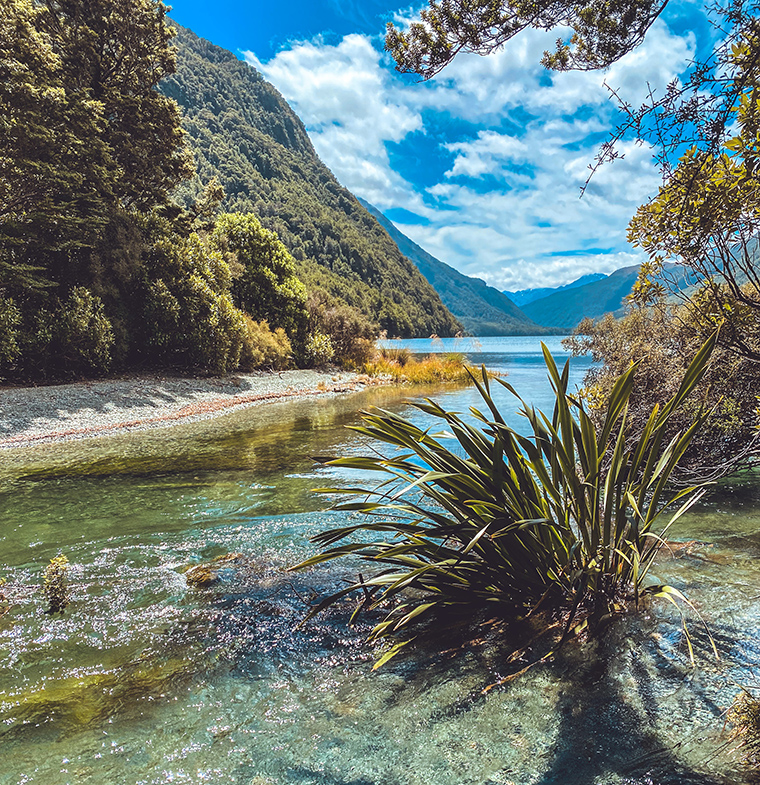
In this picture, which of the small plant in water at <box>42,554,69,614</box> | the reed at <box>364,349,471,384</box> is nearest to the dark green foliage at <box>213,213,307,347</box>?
Answer: the reed at <box>364,349,471,384</box>

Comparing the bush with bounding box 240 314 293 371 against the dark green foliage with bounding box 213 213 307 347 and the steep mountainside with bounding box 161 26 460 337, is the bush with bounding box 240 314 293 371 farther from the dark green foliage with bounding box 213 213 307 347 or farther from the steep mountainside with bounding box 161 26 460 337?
the steep mountainside with bounding box 161 26 460 337

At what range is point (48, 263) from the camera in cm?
1603

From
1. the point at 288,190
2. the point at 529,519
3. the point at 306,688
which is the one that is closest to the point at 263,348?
the point at 306,688

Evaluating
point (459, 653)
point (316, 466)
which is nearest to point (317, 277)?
point (316, 466)

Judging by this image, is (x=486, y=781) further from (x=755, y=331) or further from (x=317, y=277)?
(x=317, y=277)

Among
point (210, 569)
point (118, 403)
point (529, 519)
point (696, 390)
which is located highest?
point (696, 390)

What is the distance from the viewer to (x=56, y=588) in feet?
10.7

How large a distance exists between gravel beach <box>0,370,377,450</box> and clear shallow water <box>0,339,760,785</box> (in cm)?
794

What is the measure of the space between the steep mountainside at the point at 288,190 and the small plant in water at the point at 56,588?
8696cm

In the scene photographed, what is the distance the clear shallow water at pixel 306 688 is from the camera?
1.84m

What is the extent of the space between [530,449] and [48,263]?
19024 millimetres

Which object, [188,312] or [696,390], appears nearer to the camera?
[696,390]

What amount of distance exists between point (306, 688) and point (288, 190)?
141 metres

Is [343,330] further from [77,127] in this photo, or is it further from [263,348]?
[77,127]
